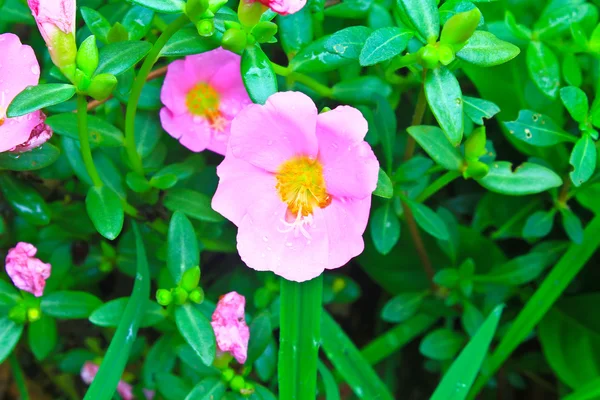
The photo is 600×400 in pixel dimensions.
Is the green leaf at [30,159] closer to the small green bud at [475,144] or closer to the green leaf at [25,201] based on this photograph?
the green leaf at [25,201]

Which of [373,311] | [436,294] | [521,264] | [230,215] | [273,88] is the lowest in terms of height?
[373,311]

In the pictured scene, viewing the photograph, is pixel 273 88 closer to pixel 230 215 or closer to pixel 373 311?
pixel 230 215

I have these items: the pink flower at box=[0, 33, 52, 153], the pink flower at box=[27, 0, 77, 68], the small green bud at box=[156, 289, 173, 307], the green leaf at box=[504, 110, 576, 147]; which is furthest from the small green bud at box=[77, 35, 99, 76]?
the green leaf at box=[504, 110, 576, 147]

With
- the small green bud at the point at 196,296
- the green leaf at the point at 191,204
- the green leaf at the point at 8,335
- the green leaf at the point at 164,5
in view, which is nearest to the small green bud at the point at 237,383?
the small green bud at the point at 196,296

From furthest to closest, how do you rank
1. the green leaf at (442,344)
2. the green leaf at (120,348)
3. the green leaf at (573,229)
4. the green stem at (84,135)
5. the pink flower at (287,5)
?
the green leaf at (442,344), the green leaf at (573,229), the green leaf at (120,348), the green stem at (84,135), the pink flower at (287,5)

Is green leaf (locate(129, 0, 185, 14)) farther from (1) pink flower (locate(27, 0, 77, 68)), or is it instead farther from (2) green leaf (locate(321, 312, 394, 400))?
(2) green leaf (locate(321, 312, 394, 400))

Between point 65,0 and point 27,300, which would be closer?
point 65,0

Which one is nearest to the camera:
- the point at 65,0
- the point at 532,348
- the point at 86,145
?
the point at 65,0

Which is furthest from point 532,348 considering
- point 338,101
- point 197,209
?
point 197,209
